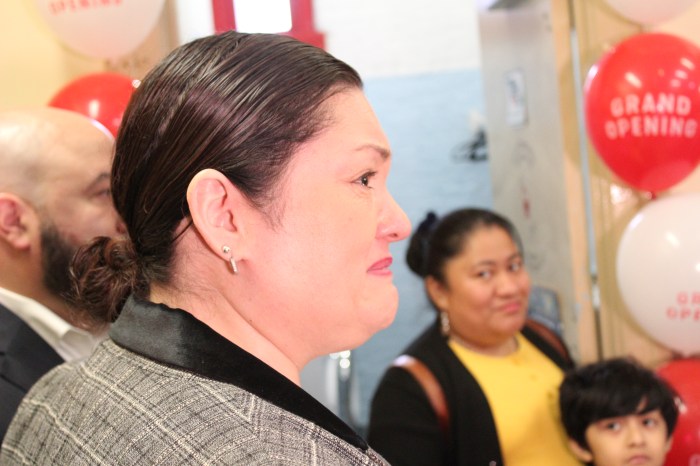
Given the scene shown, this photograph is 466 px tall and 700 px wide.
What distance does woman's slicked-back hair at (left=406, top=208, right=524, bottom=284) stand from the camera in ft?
7.84

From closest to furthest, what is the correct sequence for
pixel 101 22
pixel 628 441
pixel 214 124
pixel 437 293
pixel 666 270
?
pixel 214 124, pixel 628 441, pixel 666 270, pixel 437 293, pixel 101 22

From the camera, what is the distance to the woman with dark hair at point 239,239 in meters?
0.85

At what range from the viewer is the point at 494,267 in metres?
2.35

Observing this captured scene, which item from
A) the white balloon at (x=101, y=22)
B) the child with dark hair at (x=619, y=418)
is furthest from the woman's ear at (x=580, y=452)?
the white balloon at (x=101, y=22)

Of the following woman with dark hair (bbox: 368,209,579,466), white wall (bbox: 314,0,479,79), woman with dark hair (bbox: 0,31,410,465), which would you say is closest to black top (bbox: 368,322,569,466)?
woman with dark hair (bbox: 368,209,579,466)

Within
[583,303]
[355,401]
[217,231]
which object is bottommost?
[355,401]

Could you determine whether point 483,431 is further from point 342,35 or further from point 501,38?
point 342,35

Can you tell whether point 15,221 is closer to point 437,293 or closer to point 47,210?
point 47,210

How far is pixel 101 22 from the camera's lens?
2492 mm

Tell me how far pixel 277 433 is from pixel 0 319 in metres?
1.00

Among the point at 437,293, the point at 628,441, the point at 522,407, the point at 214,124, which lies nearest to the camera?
the point at 214,124

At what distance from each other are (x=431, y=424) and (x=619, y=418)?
482mm

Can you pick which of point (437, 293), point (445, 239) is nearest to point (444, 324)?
point (437, 293)

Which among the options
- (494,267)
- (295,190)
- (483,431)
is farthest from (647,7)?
(295,190)
